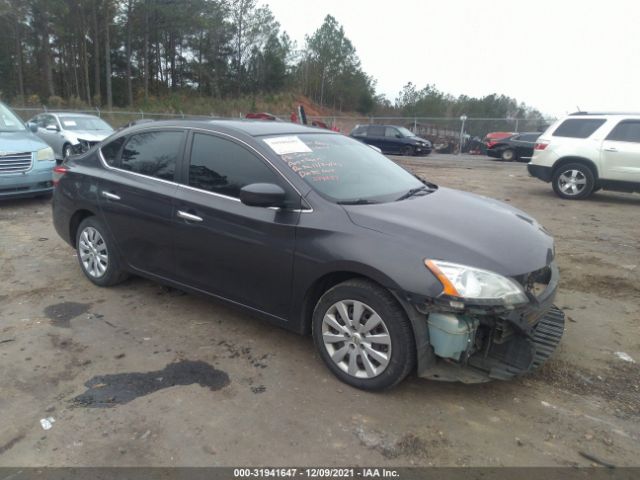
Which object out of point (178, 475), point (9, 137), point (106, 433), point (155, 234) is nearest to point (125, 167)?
point (155, 234)

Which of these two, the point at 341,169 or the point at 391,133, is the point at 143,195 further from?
the point at 391,133

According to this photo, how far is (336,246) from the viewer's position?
306 cm

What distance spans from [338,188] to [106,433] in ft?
7.02

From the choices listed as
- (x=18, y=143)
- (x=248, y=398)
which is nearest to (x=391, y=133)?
(x=18, y=143)

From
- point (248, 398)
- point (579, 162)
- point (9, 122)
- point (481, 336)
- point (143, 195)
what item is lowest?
point (248, 398)

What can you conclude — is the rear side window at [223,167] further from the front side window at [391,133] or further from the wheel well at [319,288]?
the front side window at [391,133]

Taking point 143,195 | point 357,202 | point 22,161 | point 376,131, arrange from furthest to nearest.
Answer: point 376,131 < point 22,161 < point 143,195 < point 357,202

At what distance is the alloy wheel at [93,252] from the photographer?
15.1 feet

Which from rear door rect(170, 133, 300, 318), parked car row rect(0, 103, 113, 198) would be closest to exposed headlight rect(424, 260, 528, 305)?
rear door rect(170, 133, 300, 318)

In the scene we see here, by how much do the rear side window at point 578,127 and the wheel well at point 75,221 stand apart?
9253 millimetres

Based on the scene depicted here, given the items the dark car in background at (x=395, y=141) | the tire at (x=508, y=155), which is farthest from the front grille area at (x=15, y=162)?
the tire at (x=508, y=155)

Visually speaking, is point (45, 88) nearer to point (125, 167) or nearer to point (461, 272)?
point (125, 167)

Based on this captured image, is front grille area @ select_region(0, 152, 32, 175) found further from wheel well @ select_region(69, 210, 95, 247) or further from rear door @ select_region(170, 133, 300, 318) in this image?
rear door @ select_region(170, 133, 300, 318)

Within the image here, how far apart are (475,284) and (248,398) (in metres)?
1.55
